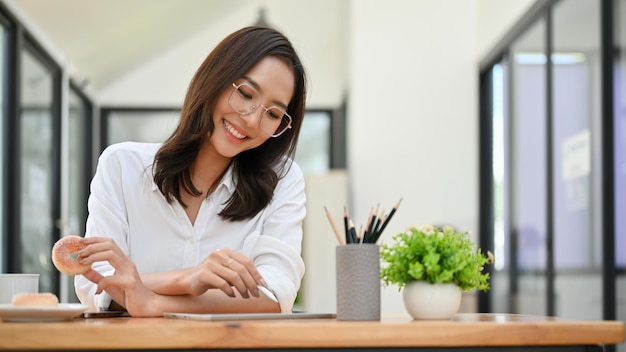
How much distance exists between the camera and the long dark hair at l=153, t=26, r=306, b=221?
6.53 ft

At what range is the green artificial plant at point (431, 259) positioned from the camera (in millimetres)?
1517

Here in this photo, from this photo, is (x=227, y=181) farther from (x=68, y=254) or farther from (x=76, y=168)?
(x=76, y=168)

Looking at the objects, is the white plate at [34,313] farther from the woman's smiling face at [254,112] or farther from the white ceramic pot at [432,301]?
the woman's smiling face at [254,112]

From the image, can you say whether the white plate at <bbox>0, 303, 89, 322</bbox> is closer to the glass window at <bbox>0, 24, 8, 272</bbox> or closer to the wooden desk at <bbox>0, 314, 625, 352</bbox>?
the wooden desk at <bbox>0, 314, 625, 352</bbox>

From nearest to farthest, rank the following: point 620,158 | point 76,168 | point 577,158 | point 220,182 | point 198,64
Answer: point 220,182 < point 620,158 < point 577,158 < point 76,168 < point 198,64

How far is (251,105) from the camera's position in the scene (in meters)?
1.96

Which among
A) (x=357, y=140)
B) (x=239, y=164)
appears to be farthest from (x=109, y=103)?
(x=239, y=164)

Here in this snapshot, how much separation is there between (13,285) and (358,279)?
22.4 inches

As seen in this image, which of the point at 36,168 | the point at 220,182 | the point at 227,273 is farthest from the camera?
the point at 36,168

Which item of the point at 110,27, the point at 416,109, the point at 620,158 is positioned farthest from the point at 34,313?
the point at 110,27

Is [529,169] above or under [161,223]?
above

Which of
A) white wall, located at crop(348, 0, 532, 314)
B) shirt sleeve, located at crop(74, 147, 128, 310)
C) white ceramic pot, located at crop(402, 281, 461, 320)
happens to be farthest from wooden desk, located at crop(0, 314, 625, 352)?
white wall, located at crop(348, 0, 532, 314)

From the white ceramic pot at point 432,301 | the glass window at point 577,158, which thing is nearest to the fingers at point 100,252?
the white ceramic pot at point 432,301

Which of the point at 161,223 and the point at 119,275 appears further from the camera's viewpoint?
the point at 161,223
